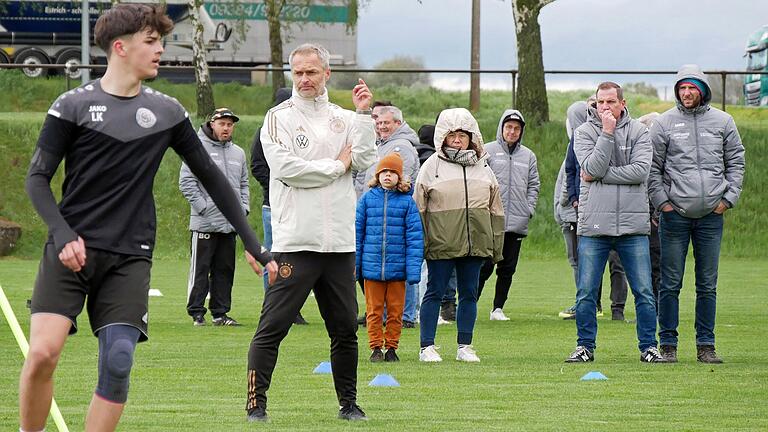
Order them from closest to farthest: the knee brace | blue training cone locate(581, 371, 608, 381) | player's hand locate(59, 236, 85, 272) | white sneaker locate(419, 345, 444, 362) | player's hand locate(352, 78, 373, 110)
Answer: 1. player's hand locate(59, 236, 85, 272)
2. the knee brace
3. player's hand locate(352, 78, 373, 110)
4. blue training cone locate(581, 371, 608, 381)
5. white sneaker locate(419, 345, 444, 362)

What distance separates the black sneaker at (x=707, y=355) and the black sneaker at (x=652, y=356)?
301mm

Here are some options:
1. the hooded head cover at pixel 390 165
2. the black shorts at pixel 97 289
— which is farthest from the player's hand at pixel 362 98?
the hooded head cover at pixel 390 165

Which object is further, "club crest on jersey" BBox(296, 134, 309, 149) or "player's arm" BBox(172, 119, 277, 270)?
"club crest on jersey" BBox(296, 134, 309, 149)

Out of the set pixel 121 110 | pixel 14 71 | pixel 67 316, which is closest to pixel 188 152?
pixel 121 110

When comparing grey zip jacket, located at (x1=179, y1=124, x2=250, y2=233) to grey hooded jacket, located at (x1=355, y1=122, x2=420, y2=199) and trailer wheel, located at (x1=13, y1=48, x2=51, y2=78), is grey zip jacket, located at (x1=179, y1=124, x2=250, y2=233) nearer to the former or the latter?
grey hooded jacket, located at (x1=355, y1=122, x2=420, y2=199)

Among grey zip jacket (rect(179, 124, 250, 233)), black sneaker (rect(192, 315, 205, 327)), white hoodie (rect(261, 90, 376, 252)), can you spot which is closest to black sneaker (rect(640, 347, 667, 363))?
white hoodie (rect(261, 90, 376, 252))

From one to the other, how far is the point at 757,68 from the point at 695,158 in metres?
33.1

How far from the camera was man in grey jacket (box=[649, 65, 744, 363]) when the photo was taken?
10984mm

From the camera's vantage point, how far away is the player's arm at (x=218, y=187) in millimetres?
6566

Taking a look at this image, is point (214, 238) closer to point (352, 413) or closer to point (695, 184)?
point (695, 184)

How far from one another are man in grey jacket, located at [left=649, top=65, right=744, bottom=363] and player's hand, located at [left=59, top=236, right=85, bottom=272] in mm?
6026

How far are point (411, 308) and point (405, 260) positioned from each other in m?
2.91

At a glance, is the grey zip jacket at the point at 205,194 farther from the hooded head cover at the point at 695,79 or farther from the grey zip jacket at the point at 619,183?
the hooded head cover at the point at 695,79

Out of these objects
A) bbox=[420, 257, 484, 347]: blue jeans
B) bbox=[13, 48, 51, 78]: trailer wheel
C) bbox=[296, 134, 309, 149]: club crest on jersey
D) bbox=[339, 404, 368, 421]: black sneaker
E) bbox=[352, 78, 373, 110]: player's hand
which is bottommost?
bbox=[339, 404, 368, 421]: black sneaker
